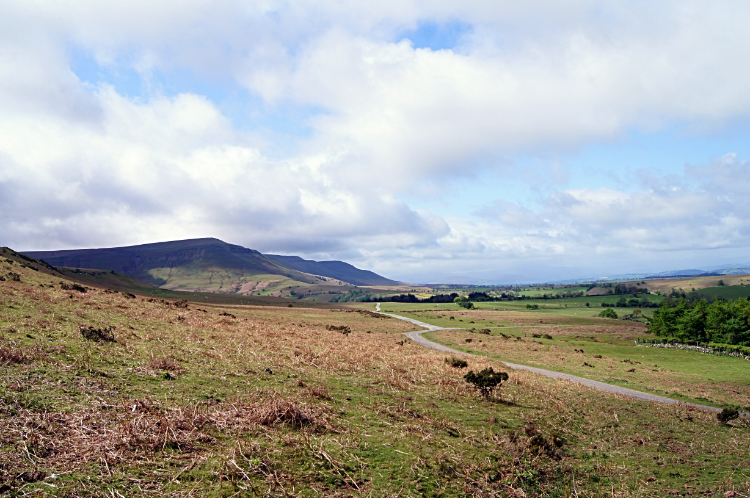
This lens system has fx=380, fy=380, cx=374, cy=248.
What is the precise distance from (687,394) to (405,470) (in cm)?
3740

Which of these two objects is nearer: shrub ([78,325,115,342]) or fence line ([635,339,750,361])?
shrub ([78,325,115,342])

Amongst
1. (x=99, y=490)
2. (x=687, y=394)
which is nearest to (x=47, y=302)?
(x=99, y=490)

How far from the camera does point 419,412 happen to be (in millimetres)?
15000

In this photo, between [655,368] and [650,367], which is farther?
[650,367]

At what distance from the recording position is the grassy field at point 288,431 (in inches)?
311

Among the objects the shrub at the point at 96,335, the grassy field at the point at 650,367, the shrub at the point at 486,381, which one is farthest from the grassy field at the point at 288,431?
the grassy field at the point at 650,367

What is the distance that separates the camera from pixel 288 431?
10680mm

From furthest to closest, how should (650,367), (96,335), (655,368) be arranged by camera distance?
(650,367) < (655,368) < (96,335)

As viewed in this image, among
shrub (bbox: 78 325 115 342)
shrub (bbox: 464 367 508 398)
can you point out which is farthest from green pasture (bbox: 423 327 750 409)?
shrub (bbox: 78 325 115 342)

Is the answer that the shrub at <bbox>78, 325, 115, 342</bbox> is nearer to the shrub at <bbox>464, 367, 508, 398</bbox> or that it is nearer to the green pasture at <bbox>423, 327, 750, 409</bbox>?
the shrub at <bbox>464, 367, 508, 398</bbox>

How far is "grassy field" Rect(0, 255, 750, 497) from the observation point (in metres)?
7.89

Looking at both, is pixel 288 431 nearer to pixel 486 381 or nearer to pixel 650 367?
pixel 486 381

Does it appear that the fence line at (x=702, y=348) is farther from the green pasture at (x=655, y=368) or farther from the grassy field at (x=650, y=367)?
the grassy field at (x=650, y=367)

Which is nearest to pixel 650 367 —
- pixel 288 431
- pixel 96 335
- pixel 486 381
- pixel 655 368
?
pixel 655 368
